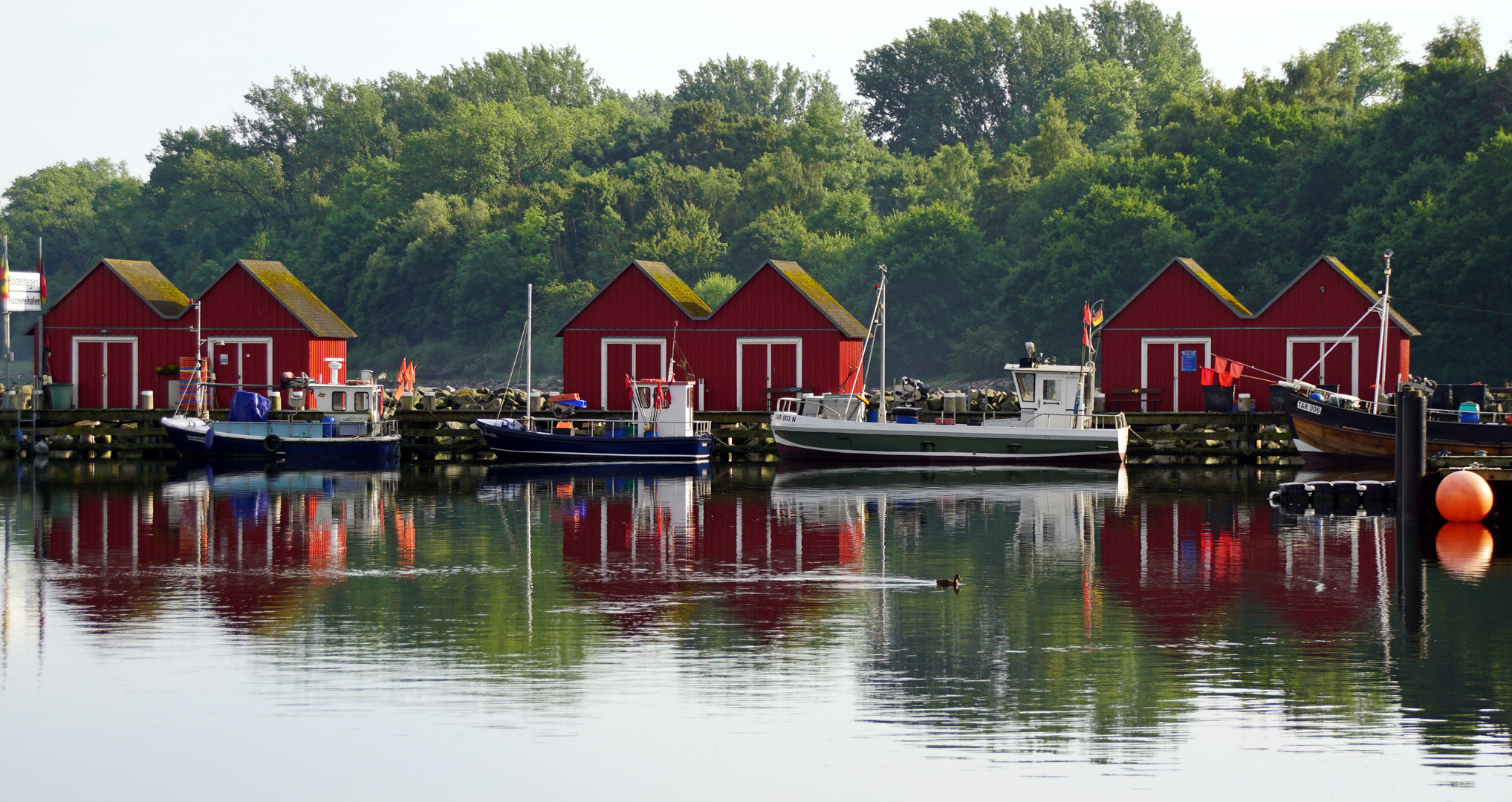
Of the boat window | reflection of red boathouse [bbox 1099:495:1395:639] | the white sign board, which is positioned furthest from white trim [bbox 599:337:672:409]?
reflection of red boathouse [bbox 1099:495:1395:639]

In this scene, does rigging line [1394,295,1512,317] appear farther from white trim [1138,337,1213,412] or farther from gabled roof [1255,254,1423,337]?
white trim [1138,337,1213,412]

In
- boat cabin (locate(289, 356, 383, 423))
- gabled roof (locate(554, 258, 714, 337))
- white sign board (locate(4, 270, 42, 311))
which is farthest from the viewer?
white sign board (locate(4, 270, 42, 311))

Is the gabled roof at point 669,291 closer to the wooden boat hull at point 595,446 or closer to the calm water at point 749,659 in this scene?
the wooden boat hull at point 595,446

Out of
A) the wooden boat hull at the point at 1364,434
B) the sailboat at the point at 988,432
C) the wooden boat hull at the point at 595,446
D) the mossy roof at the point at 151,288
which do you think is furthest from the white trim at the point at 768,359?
the mossy roof at the point at 151,288

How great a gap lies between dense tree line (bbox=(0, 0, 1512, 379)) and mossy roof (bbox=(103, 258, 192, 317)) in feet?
145

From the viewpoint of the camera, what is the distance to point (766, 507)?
3441cm

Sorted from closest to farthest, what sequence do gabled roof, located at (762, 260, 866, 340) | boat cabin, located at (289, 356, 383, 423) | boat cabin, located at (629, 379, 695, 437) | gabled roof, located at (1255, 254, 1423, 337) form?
boat cabin, located at (629, 379, 695, 437), boat cabin, located at (289, 356, 383, 423), gabled roof, located at (1255, 254, 1423, 337), gabled roof, located at (762, 260, 866, 340)

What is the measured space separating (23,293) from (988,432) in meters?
31.3

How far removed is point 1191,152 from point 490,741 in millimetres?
80933

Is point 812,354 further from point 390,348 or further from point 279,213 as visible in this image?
point 279,213

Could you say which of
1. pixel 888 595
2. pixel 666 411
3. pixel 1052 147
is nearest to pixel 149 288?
pixel 666 411

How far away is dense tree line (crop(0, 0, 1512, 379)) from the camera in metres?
75.5

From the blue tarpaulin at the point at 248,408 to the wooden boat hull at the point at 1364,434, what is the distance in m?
28.6

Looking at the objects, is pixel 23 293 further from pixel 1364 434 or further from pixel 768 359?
pixel 1364 434
